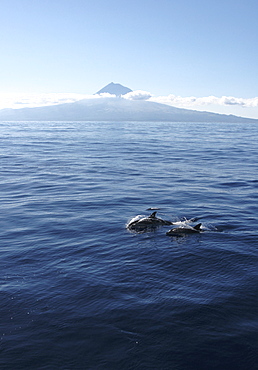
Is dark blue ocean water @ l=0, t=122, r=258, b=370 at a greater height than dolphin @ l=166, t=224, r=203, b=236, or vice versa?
dolphin @ l=166, t=224, r=203, b=236

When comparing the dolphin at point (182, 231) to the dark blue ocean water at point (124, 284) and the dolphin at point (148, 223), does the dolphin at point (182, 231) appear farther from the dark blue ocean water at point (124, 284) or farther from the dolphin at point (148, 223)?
the dolphin at point (148, 223)

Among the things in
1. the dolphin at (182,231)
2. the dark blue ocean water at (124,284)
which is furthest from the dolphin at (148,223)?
the dolphin at (182,231)

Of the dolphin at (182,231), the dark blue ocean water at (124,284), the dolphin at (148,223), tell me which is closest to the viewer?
the dark blue ocean water at (124,284)

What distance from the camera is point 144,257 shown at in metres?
13.7

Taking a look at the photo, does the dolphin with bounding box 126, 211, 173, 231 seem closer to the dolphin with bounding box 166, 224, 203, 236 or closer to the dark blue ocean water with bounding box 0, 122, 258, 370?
the dark blue ocean water with bounding box 0, 122, 258, 370

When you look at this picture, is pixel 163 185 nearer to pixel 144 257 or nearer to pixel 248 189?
pixel 248 189

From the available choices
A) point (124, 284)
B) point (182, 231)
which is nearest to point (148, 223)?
point (182, 231)

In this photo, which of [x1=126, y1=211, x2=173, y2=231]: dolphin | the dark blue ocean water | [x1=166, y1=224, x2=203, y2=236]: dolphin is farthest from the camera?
[x1=126, y1=211, x2=173, y2=231]: dolphin

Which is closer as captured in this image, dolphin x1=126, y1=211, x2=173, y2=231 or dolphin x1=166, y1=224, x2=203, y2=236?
dolphin x1=166, y1=224, x2=203, y2=236

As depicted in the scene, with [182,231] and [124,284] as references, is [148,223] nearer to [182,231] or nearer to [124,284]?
[182,231]

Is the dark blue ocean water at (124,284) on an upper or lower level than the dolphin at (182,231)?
lower

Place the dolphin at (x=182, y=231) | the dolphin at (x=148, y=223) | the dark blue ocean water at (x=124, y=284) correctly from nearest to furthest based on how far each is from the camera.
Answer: the dark blue ocean water at (x=124, y=284), the dolphin at (x=182, y=231), the dolphin at (x=148, y=223)

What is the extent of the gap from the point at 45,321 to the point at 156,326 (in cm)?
302

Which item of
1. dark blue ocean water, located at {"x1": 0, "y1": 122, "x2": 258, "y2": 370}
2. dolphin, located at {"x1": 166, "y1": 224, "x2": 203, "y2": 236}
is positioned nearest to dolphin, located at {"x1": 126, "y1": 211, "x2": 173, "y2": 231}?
dark blue ocean water, located at {"x1": 0, "y1": 122, "x2": 258, "y2": 370}
